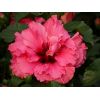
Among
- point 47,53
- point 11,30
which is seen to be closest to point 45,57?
point 47,53

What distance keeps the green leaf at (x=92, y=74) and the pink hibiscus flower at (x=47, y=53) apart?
0.03 meters

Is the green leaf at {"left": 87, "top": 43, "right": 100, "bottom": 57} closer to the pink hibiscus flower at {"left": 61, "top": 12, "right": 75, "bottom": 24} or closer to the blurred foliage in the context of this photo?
the blurred foliage

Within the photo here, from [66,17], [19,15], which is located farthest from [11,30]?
[66,17]

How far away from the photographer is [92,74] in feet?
2.81

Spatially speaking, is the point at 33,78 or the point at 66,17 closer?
the point at 33,78

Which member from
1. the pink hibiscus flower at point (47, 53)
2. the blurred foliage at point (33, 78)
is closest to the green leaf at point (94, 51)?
the blurred foliage at point (33, 78)

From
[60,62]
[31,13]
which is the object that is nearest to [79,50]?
[60,62]

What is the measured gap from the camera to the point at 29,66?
32.4 inches

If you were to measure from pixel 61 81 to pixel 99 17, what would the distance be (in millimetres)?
456

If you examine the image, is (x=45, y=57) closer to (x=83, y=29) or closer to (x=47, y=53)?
(x=47, y=53)

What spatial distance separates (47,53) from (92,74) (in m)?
0.11

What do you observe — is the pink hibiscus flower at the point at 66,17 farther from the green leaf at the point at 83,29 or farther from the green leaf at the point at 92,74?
the green leaf at the point at 92,74

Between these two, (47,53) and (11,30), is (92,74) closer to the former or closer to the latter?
(47,53)

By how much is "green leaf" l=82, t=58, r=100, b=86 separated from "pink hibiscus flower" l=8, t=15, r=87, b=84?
32mm
